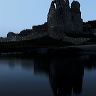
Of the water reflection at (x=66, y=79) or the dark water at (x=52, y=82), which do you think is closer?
the dark water at (x=52, y=82)

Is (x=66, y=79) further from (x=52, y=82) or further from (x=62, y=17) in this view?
(x=62, y=17)

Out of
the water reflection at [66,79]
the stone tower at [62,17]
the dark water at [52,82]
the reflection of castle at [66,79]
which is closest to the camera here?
the dark water at [52,82]

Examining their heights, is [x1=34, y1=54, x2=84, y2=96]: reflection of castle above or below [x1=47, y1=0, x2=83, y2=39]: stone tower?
below

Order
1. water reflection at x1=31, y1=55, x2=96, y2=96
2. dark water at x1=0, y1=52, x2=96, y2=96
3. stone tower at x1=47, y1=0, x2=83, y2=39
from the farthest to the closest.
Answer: stone tower at x1=47, y1=0, x2=83, y2=39, water reflection at x1=31, y1=55, x2=96, y2=96, dark water at x1=0, y1=52, x2=96, y2=96

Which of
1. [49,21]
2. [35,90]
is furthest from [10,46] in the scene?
[49,21]

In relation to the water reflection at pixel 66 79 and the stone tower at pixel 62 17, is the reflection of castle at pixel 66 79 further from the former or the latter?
the stone tower at pixel 62 17

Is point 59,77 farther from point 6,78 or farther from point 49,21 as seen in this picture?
point 49,21

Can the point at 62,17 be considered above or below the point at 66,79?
above

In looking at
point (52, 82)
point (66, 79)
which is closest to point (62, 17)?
point (66, 79)

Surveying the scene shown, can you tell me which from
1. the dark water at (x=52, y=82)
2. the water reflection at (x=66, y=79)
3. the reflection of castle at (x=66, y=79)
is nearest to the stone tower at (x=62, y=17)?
the water reflection at (x=66, y=79)

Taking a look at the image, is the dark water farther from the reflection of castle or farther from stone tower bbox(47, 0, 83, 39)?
stone tower bbox(47, 0, 83, 39)

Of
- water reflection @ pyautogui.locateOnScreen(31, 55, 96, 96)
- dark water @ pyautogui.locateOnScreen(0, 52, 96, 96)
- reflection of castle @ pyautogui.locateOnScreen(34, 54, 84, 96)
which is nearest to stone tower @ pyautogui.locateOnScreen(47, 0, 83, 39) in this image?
water reflection @ pyautogui.locateOnScreen(31, 55, 96, 96)

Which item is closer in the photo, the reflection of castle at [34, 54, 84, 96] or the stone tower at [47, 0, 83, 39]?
the reflection of castle at [34, 54, 84, 96]

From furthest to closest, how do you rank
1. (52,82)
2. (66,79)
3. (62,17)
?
1. (62,17)
2. (66,79)
3. (52,82)
